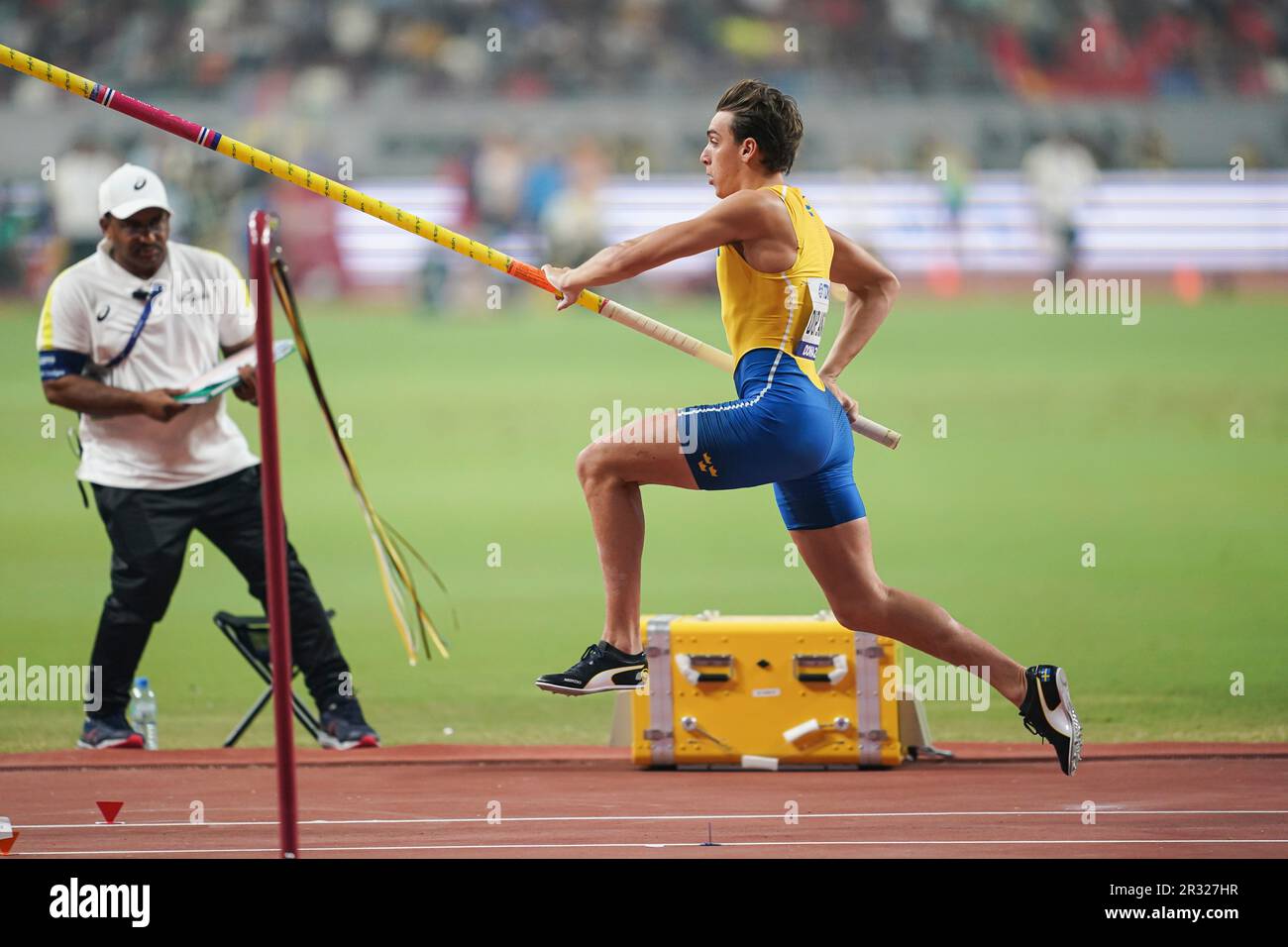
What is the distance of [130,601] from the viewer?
27.2 ft

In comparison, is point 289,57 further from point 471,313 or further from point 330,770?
point 330,770

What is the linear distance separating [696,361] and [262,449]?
56.0ft

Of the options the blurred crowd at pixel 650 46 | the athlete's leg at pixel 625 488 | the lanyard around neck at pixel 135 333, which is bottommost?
the athlete's leg at pixel 625 488

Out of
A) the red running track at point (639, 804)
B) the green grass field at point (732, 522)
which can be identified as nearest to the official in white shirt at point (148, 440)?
the red running track at point (639, 804)

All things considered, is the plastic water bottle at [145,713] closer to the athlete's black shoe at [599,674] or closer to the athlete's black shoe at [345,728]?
the athlete's black shoe at [345,728]

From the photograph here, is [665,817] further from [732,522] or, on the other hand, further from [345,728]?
[732,522]

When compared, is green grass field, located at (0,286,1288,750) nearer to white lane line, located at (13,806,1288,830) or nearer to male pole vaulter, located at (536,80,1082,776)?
white lane line, located at (13,806,1288,830)

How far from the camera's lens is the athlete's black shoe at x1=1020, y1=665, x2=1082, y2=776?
256 inches

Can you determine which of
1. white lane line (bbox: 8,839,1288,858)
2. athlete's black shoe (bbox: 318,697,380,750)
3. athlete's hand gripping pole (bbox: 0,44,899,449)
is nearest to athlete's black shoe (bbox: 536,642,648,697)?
white lane line (bbox: 8,839,1288,858)

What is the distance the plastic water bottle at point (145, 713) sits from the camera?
8461mm

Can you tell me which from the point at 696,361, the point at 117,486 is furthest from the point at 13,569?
the point at 696,361

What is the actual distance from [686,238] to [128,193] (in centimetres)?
345

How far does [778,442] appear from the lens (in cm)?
597

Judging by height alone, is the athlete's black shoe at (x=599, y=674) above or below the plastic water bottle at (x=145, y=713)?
above
